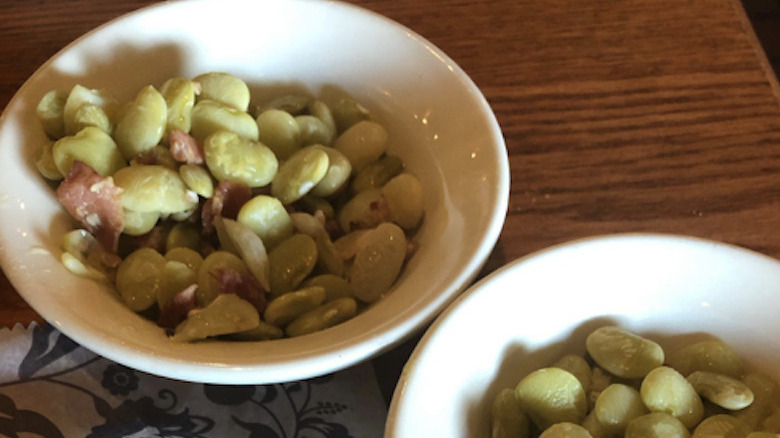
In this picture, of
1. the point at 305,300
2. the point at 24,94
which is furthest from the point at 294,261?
the point at 24,94

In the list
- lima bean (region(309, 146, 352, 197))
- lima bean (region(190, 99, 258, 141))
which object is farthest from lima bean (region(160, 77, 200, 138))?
lima bean (region(309, 146, 352, 197))

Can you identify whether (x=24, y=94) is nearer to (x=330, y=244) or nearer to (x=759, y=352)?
(x=330, y=244)

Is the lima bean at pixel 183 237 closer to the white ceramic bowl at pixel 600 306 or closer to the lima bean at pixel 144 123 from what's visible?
the lima bean at pixel 144 123

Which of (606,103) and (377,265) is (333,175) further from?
(606,103)

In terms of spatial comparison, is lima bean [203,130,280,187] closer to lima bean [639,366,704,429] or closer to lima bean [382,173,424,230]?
lima bean [382,173,424,230]

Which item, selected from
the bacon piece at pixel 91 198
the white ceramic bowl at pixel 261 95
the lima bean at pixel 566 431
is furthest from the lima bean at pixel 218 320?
the lima bean at pixel 566 431

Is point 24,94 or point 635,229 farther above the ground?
point 24,94
